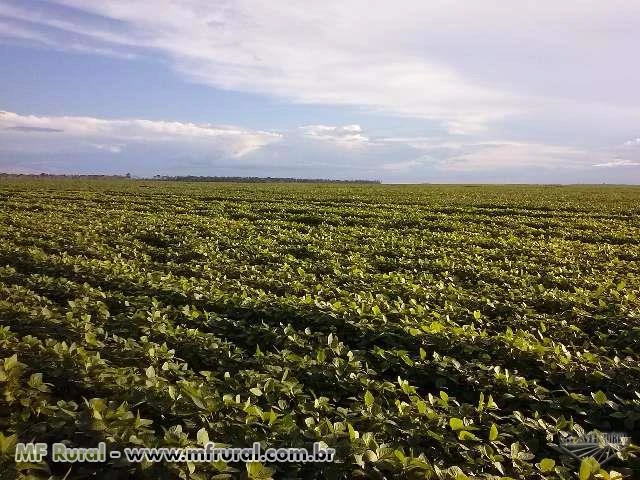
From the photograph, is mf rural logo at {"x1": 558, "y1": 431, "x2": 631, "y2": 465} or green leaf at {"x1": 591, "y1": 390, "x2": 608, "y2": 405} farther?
green leaf at {"x1": 591, "y1": 390, "x2": 608, "y2": 405}

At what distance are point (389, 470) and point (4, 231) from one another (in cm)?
1635

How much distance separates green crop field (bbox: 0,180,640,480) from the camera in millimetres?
3320

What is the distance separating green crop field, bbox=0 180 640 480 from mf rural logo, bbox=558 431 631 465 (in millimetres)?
81

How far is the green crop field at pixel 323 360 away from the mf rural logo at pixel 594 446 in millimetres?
81

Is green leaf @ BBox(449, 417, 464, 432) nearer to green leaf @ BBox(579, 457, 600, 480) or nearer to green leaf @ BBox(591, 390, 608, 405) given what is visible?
green leaf @ BBox(579, 457, 600, 480)

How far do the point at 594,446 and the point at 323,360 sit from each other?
2.62 m

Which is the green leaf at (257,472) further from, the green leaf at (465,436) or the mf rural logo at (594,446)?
the mf rural logo at (594,446)

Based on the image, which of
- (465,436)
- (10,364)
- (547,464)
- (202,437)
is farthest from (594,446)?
(10,364)

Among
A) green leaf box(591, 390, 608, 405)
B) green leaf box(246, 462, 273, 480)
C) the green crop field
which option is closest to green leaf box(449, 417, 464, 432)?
the green crop field

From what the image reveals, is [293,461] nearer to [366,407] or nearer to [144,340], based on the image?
[366,407]

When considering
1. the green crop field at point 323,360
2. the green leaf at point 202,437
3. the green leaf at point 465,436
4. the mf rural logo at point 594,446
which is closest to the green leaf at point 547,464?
the green crop field at point 323,360

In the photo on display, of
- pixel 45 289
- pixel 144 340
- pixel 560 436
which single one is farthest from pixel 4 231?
pixel 560 436

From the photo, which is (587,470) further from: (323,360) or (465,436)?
(323,360)

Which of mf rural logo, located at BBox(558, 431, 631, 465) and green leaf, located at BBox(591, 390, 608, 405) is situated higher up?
green leaf, located at BBox(591, 390, 608, 405)
